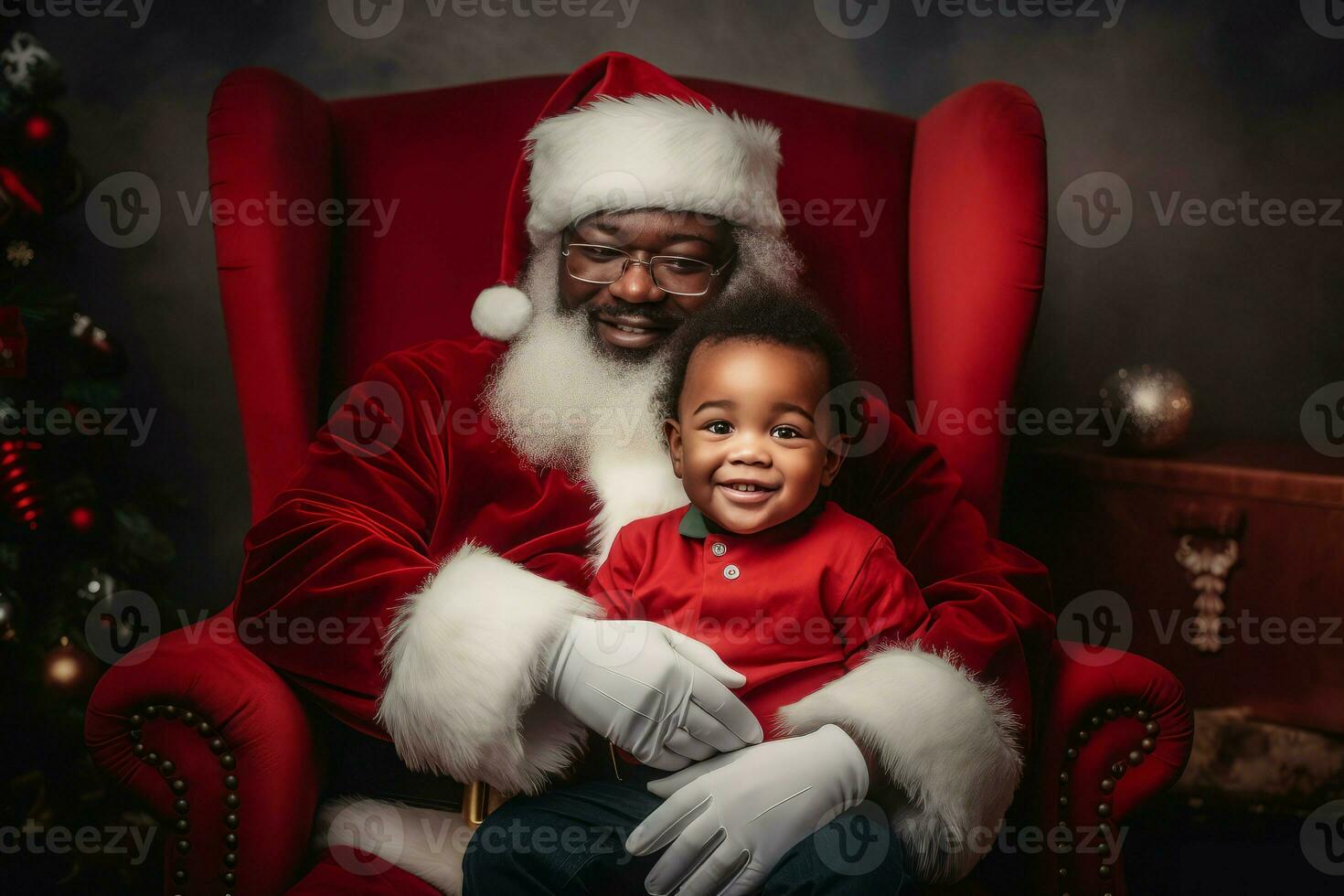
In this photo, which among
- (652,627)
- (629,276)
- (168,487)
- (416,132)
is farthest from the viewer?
(168,487)

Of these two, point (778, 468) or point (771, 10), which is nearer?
point (778, 468)

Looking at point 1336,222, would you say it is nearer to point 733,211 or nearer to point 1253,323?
point 1253,323

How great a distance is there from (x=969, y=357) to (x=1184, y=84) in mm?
1458

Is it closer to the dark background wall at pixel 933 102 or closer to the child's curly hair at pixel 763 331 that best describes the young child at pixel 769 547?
the child's curly hair at pixel 763 331

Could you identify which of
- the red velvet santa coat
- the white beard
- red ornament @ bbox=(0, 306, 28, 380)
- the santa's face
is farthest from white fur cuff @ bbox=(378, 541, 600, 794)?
red ornament @ bbox=(0, 306, 28, 380)

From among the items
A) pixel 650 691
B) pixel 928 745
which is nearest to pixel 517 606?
pixel 650 691

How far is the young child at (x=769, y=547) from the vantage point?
1.42 metres

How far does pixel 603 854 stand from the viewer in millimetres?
1323

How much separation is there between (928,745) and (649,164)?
1131 millimetres

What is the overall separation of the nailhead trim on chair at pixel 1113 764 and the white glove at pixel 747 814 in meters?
0.38

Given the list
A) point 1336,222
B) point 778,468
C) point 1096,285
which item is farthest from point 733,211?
point 1336,222

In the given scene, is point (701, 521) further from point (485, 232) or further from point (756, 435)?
point (485, 232)

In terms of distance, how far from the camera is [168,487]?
2.64 meters

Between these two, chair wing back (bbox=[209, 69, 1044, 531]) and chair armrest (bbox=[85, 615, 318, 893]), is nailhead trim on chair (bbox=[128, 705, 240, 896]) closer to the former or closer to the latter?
chair armrest (bbox=[85, 615, 318, 893])
